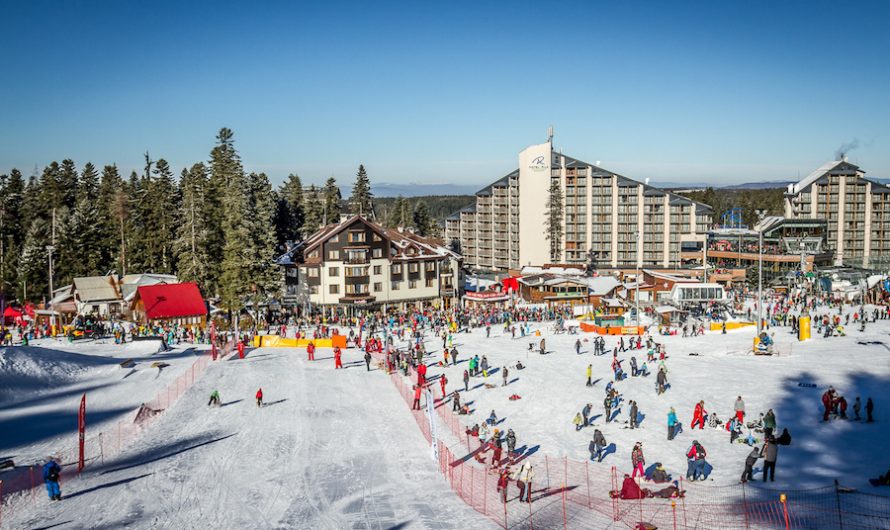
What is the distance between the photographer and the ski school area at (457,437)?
1853 centimetres

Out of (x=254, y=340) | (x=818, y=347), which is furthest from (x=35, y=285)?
(x=818, y=347)

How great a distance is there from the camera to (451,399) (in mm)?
30766

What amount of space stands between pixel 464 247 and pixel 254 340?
57351 mm

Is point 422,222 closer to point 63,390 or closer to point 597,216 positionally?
point 597,216

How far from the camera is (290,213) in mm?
81875

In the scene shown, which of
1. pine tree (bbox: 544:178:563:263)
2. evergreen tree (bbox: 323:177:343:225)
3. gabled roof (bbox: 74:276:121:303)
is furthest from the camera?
evergreen tree (bbox: 323:177:343:225)

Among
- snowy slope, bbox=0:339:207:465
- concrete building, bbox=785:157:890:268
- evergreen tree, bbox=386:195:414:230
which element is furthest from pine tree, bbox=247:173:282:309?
concrete building, bbox=785:157:890:268

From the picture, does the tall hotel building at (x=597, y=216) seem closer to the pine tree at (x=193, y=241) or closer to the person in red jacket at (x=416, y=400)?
the pine tree at (x=193, y=241)

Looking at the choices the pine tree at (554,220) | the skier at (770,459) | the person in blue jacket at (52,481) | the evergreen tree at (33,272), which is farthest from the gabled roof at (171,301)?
the skier at (770,459)

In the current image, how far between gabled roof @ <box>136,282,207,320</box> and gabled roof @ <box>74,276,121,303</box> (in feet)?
18.6

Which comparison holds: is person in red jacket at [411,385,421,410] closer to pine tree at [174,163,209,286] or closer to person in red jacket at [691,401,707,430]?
person in red jacket at [691,401,707,430]

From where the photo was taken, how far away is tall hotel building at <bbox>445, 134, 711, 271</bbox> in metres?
85.2

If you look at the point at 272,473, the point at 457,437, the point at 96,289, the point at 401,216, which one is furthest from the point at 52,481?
the point at 401,216

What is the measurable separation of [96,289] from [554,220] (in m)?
51.4
